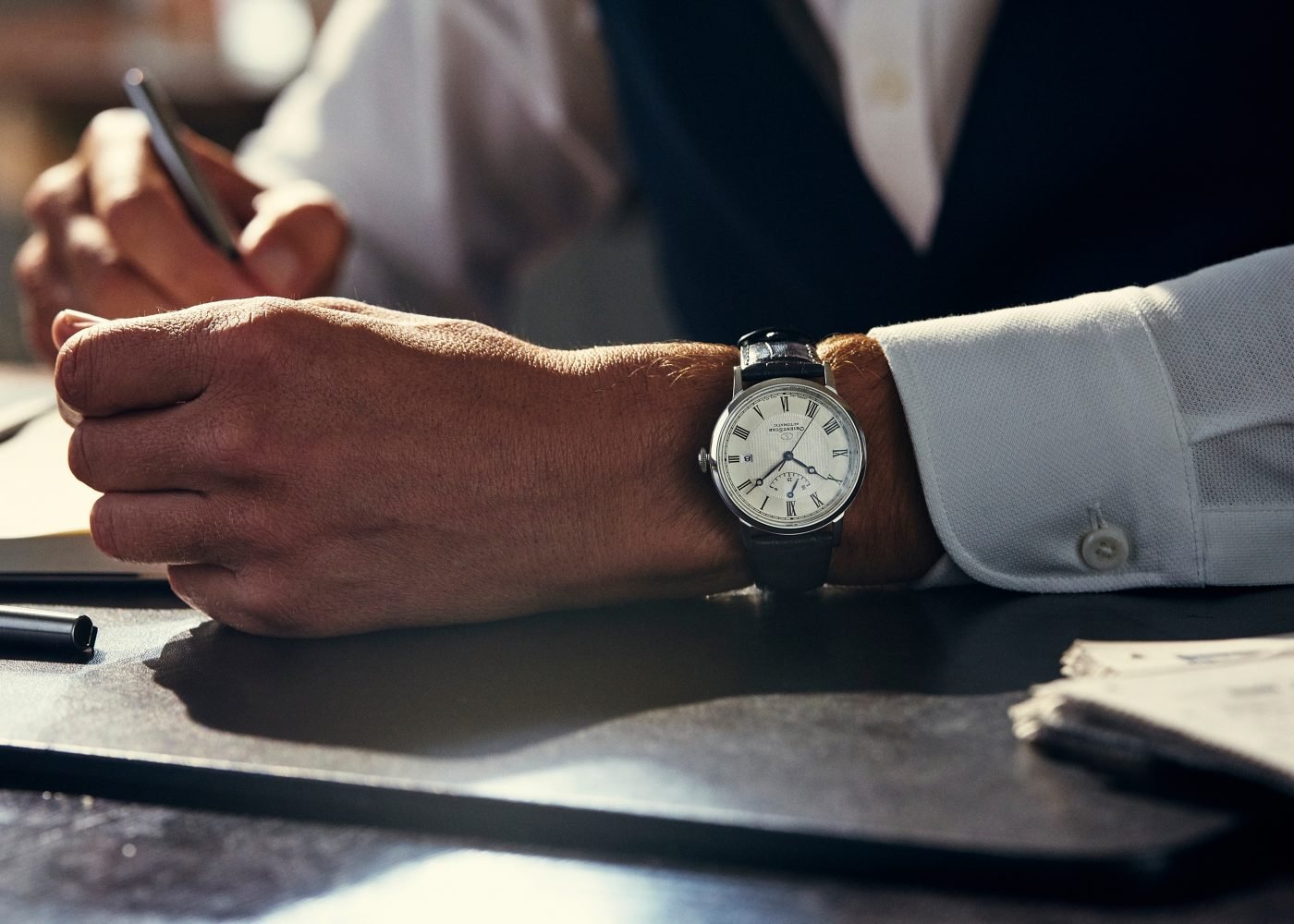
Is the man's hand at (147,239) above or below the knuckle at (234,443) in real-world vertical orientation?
above

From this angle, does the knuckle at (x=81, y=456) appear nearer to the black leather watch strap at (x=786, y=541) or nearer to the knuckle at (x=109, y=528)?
the knuckle at (x=109, y=528)

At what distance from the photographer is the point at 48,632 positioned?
51 centimetres

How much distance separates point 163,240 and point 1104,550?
71cm

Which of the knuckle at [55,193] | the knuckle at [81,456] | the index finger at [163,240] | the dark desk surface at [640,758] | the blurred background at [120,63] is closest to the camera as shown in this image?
the dark desk surface at [640,758]

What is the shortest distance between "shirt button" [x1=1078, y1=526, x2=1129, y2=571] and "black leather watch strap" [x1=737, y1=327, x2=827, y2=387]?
0.50ft

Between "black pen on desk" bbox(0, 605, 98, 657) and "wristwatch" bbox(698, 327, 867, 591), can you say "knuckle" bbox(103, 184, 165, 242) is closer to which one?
"black pen on desk" bbox(0, 605, 98, 657)

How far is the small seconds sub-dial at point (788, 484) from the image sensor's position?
0.56 metres

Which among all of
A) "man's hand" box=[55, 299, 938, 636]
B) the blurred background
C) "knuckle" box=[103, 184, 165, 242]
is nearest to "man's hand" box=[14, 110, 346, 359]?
"knuckle" box=[103, 184, 165, 242]

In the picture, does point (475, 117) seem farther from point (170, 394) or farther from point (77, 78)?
point (77, 78)

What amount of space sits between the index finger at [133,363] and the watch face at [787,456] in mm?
243

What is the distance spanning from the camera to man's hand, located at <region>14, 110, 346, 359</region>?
35.0 inches

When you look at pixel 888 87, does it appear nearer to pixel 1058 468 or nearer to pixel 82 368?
pixel 1058 468

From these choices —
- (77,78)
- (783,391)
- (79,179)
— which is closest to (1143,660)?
(783,391)

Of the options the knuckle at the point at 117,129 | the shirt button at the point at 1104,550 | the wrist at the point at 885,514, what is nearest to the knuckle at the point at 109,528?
the wrist at the point at 885,514
